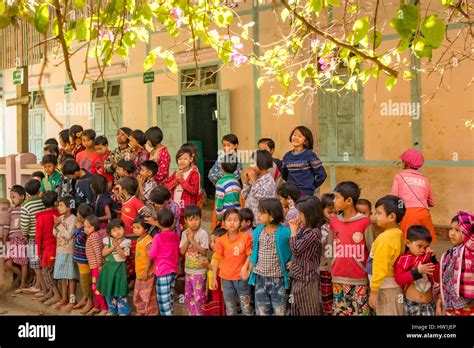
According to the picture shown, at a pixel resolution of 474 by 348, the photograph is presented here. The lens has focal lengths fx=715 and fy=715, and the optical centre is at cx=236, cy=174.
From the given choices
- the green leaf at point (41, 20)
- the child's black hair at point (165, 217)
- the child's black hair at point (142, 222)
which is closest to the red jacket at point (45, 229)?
the child's black hair at point (142, 222)

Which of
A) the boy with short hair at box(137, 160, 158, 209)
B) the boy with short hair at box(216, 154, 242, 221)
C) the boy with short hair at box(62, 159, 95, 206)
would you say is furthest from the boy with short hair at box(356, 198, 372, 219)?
the boy with short hair at box(62, 159, 95, 206)

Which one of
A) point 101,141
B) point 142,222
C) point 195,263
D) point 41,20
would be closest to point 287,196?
point 195,263

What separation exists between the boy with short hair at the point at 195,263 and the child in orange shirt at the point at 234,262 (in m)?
0.29

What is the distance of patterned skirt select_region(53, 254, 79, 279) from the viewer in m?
7.14

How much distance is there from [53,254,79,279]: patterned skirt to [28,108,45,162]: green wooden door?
25.6 ft

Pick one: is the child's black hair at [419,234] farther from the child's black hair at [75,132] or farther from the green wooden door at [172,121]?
the green wooden door at [172,121]

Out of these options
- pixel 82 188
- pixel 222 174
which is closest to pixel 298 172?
pixel 222 174

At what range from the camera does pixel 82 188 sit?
734 cm

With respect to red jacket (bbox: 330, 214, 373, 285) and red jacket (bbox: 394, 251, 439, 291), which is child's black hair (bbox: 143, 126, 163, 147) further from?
red jacket (bbox: 394, 251, 439, 291)

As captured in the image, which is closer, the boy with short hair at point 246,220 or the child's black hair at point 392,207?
the child's black hair at point 392,207

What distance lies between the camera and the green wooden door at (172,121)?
38.1 feet

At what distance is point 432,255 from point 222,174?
2.44 meters

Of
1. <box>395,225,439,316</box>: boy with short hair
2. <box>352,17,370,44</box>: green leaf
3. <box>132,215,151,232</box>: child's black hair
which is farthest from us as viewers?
<box>132,215,151,232</box>: child's black hair
